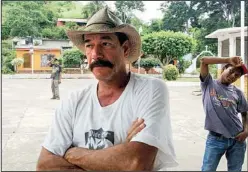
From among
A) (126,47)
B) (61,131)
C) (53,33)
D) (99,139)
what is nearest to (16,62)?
(53,33)

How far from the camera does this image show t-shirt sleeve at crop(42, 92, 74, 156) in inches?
55.0

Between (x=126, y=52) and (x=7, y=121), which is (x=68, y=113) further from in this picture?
(x=7, y=121)

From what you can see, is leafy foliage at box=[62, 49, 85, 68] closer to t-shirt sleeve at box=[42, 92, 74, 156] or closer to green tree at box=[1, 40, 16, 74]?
green tree at box=[1, 40, 16, 74]

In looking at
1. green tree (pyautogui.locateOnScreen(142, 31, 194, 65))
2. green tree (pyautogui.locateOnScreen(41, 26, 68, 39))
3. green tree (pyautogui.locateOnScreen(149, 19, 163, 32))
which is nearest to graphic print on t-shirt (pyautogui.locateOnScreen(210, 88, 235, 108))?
green tree (pyautogui.locateOnScreen(142, 31, 194, 65))

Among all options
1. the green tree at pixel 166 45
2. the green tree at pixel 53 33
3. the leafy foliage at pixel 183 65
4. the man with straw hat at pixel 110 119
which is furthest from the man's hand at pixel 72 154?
the green tree at pixel 53 33

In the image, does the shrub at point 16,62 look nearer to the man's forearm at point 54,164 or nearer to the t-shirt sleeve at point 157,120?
the man's forearm at point 54,164

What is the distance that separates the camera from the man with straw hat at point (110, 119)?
1.29 meters

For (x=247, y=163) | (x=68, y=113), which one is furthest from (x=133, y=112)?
(x=247, y=163)

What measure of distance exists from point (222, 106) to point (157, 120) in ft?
3.58

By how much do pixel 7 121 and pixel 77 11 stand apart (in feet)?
72.7

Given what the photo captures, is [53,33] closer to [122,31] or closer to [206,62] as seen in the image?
[206,62]

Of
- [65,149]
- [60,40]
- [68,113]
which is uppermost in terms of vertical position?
[60,40]

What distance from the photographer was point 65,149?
1394 mm

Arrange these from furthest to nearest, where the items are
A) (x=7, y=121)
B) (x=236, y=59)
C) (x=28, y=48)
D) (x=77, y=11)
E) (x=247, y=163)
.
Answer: (x=77, y=11) < (x=28, y=48) < (x=7, y=121) < (x=247, y=163) < (x=236, y=59)
